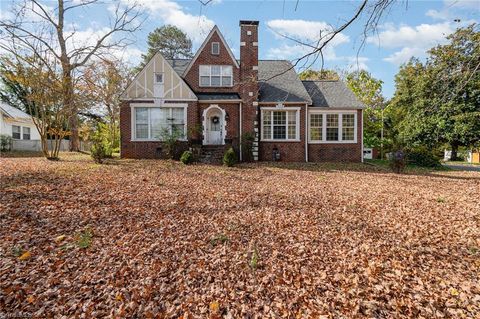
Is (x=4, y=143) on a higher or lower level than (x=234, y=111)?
lower

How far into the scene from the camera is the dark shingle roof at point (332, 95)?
53.5ft

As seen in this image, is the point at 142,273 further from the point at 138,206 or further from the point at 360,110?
the point at 360,110

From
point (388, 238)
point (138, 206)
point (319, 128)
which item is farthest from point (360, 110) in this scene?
point (138, 206)

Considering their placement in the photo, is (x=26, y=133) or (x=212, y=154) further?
(x=26, y=133)

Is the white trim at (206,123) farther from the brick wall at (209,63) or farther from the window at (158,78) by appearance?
the window at (158,78)

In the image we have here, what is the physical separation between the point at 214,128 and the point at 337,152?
7.87 meters

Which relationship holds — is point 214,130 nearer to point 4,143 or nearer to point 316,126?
point 316,126

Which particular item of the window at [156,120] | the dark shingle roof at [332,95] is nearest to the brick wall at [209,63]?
the window at [156,120]

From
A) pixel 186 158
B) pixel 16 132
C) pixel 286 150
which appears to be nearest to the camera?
pixel 186 158

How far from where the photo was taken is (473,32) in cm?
411

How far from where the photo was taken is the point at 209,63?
16438mm

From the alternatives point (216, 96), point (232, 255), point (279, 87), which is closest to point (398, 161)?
point (279, 87)

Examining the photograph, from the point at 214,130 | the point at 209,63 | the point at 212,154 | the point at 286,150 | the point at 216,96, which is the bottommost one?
the point at 212,154

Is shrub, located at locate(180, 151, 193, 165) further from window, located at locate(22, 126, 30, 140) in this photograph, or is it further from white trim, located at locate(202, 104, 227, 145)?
window, located at locate(22, 126, 30, 140)
